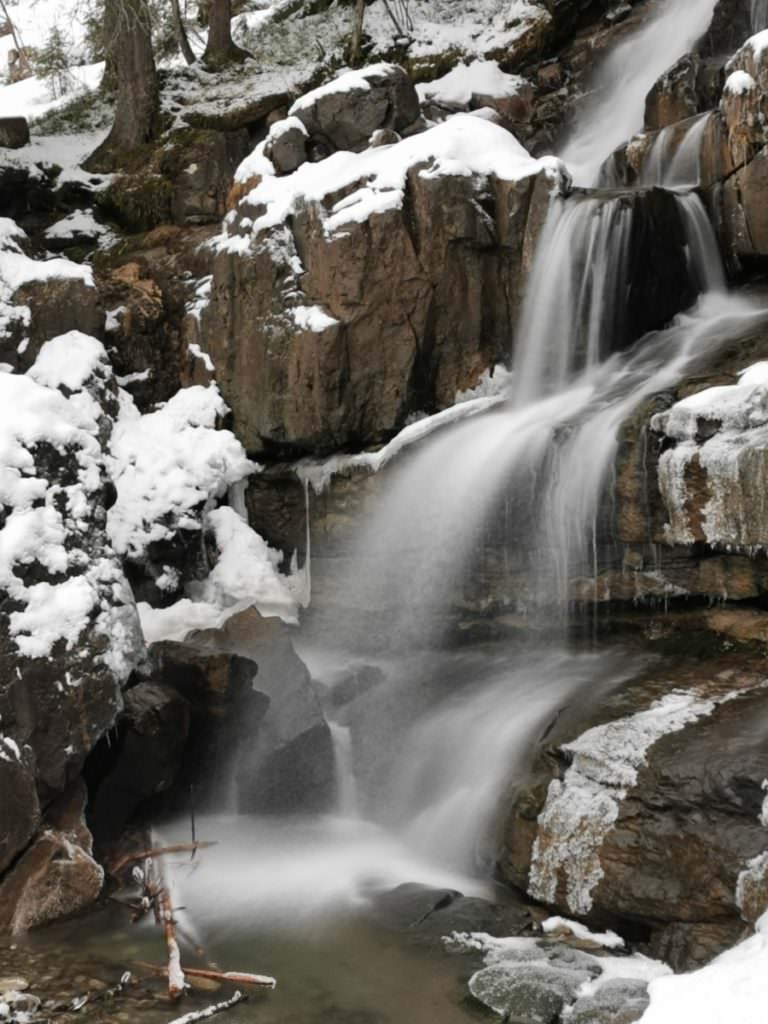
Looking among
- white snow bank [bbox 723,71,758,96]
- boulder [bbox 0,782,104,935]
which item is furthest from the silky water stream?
white snow bank [bbox 723,71,758,96]

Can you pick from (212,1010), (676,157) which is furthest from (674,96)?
(212,1010)

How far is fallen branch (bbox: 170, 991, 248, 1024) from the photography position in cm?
466

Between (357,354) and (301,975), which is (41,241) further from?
(301,975)

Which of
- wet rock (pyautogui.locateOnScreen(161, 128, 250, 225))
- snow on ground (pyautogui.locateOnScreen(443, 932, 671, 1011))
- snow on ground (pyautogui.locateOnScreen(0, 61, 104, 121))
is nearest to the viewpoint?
snow on ground (pyautogui.locateOnScreen(443, 932, 671, 1011))

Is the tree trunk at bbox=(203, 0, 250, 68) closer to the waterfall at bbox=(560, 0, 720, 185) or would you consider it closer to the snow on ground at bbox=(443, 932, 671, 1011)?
the waterfall at bbox=(560, 0, 720, 185)

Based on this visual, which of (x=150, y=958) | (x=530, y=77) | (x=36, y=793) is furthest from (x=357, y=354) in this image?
(x=530, y=77)

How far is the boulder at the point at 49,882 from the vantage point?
19.0 ft

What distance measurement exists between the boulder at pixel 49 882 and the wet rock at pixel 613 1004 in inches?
121

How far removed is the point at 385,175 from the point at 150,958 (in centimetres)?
768

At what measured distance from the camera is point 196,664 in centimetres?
778

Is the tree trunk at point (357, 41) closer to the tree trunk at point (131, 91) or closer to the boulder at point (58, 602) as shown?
the tree trunk at point (131, 91)

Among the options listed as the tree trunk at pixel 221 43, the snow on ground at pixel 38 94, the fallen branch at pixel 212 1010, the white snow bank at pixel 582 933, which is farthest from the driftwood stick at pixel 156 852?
→ the snow on ground at pixel 38 94

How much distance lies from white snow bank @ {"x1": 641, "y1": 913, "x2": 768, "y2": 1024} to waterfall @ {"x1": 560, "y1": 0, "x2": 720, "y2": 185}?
34.2 ft

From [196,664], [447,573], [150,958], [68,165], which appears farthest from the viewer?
[68,165]
